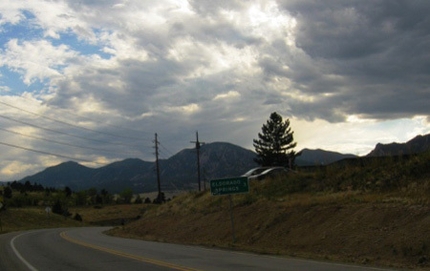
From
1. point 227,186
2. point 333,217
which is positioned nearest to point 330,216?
point 333,217

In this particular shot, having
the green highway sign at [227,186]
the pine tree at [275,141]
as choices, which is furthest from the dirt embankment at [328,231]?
the pine tree at [275,141]

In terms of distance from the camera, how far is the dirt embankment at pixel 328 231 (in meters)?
17.4

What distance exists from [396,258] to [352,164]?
1542 centimetres

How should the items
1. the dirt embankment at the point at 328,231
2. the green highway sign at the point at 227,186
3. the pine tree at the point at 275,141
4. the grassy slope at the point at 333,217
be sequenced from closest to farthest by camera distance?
the dirt embankment at the point at 328,231, the grassy slope at the point at 333,217, the green highway sign at the point at 227,186, the pine tree at the point at 275,141

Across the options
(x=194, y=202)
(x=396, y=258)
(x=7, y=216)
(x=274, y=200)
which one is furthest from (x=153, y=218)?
(x=7, y=216)

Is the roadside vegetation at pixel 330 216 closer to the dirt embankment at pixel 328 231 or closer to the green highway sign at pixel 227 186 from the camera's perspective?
the dirt embankment at pixel 328 231

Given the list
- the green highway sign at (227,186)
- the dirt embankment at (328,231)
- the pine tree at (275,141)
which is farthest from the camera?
the pine tree at (275,141)

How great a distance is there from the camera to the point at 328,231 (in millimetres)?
21781

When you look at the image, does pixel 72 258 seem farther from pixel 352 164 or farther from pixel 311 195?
pixel 352 164

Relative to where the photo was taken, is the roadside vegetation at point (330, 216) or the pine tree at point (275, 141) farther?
the pine tree at point (275, 141)

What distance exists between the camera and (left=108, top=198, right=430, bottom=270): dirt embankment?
17422 mm

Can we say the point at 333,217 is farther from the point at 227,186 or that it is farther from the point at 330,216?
the point at 227,186

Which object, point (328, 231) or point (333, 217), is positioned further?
point (333, 217)

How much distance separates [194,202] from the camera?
4106 cm
